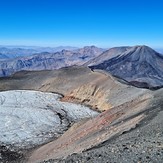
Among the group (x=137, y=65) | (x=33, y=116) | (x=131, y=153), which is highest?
(x=131, y=153)

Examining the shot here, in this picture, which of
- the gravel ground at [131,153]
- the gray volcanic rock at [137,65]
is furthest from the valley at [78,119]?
the gray volcanic rock at [137,65]

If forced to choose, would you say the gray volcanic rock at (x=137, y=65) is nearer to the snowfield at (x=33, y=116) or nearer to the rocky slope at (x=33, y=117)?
the snowfield at (x=33, y=116)

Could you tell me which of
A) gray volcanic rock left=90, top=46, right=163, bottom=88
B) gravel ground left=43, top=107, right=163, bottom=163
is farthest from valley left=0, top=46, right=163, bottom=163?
gray volcanic rock left=90, top=46, right=163, bottom=88

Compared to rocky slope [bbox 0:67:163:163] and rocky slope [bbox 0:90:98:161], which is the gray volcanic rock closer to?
rocky slope [bbox 0:67:163:163]

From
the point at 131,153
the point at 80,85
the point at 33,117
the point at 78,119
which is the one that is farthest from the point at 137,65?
the point at 131,153

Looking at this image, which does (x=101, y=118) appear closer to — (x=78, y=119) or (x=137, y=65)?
(x=78, y=119)

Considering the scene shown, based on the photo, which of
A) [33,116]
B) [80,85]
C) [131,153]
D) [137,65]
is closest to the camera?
[131,153]

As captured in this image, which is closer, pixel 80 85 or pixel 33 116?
pixel 33 116

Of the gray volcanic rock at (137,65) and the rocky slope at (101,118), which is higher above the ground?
the rocky slope at (101,118)
